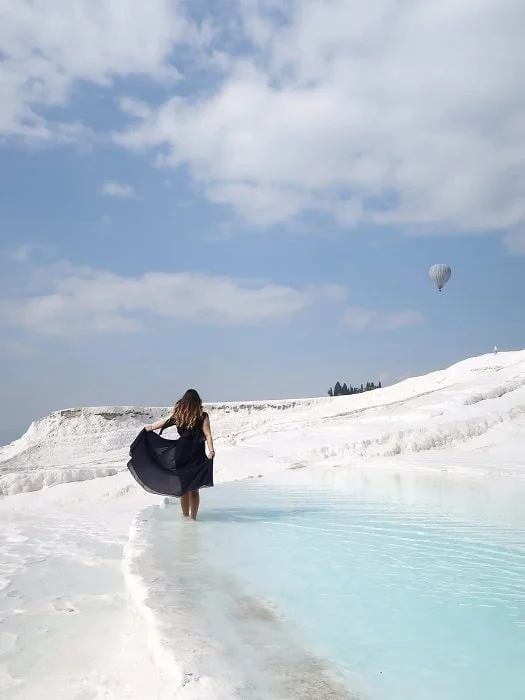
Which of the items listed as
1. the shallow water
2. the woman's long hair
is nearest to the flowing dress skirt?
the woman's long hair

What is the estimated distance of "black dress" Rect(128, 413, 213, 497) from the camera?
6.79 meters

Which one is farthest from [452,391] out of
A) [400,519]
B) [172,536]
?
[172,536]

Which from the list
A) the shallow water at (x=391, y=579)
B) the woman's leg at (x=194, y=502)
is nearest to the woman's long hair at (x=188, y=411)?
the woman's leg at (x=194, y=502)

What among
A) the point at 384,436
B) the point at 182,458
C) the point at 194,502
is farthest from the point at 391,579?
the point at 384,436

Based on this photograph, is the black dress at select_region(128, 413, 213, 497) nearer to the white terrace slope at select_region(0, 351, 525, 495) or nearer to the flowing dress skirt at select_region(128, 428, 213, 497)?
the flowing dress skirt at select_region(128, 428, 213, 497)

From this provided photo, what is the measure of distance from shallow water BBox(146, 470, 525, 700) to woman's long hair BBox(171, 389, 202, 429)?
1090 mm

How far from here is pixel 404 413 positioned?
17.8 meters

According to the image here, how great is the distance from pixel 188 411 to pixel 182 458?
53 cm

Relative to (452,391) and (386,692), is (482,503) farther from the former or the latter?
(452,391)

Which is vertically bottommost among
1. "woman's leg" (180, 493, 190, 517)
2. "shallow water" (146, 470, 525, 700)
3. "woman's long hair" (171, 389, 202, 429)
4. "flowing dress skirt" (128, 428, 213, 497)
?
"shallow water" (146, 470, 525, 700)

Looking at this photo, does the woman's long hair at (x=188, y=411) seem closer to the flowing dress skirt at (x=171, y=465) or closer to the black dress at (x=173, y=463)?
the black dress at (x=173, y=463)

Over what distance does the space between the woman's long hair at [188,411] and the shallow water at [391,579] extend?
3.57ft

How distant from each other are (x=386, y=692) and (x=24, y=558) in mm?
4260

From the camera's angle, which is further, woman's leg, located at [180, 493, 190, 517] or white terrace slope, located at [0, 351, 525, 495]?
white terrace slope, located at [0, 351, 525, 495]
